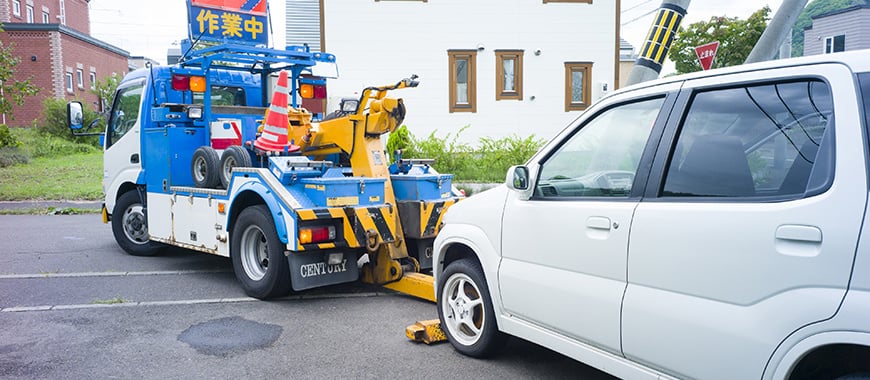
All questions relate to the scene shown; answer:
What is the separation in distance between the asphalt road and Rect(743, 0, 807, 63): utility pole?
4.16 metres

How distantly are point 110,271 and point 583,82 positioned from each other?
16.7 meters

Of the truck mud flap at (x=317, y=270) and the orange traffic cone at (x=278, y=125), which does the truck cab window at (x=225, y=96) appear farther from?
the truck mud flap at (x=317, y=270)

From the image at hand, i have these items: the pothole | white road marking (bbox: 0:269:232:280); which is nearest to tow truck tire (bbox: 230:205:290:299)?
the pothole

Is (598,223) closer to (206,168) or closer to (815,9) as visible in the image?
(206,168)

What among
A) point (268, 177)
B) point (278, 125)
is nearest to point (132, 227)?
point (278, 125)

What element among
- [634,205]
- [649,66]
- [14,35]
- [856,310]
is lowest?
[856,310]

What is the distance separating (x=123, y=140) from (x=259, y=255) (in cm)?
378

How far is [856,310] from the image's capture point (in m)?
2.50

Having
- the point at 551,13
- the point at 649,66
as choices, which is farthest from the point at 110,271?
the point at 551,13

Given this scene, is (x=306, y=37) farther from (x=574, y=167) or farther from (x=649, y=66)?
(x=574, y=167)

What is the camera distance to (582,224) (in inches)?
151

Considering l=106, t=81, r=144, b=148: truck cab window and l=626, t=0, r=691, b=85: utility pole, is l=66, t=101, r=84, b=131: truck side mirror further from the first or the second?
l=626, t=0, r=691, b=85: utility pole

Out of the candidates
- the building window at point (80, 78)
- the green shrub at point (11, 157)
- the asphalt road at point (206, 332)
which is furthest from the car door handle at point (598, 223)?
the building window at point (80, 78)

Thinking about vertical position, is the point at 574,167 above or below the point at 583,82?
below
